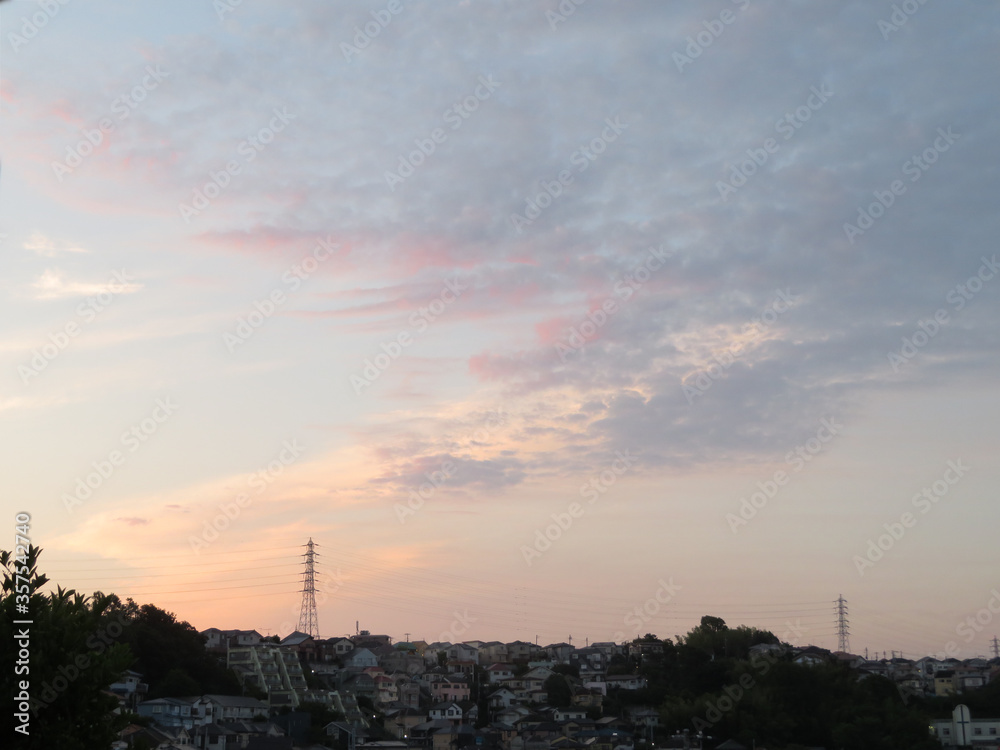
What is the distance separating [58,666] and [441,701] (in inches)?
2696

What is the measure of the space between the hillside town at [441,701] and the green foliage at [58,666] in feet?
115

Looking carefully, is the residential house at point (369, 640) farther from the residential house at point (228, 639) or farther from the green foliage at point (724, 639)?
the green foliage at point (724, 639)

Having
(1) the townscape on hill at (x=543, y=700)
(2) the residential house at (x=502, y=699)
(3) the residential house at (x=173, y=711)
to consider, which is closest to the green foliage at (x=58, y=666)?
(1) the townscape on hill at (x=543, y=700)

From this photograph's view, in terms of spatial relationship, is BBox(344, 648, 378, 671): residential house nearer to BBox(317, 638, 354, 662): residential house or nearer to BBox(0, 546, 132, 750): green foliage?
BBox(317, 638, 354, 662): residential house

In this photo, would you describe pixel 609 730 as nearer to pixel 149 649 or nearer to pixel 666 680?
pixel 666 680

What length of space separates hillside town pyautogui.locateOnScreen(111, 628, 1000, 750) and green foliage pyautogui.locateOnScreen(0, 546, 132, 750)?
3510 cm

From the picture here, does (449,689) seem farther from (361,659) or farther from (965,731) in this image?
(965,731)

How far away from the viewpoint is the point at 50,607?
557 inches

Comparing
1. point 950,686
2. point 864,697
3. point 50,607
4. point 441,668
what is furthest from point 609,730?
point 50,607

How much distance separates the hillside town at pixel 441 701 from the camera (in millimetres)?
58844

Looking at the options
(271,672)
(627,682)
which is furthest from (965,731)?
(271,672)

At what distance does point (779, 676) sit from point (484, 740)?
811 inches

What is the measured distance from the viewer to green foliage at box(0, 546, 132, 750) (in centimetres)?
1352

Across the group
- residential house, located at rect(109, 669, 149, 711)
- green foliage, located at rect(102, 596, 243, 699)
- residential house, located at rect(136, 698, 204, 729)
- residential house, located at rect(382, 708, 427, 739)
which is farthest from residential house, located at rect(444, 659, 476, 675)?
residential house, located at rect(136, 698, 204, 729)
